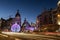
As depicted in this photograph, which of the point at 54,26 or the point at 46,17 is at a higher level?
the point at 46,17

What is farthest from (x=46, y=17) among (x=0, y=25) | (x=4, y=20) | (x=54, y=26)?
(x=4, y=20)

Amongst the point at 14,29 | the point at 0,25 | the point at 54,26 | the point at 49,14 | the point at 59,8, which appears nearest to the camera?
the point at 54,26

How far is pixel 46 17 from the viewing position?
377ft

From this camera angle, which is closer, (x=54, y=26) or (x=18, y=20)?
(x=54, y=26)

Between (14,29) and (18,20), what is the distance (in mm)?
50879

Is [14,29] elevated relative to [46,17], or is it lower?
lower

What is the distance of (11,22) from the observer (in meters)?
180

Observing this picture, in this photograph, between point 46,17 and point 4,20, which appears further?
point 4,20

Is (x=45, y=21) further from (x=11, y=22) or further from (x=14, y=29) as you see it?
(x=11, y=22)

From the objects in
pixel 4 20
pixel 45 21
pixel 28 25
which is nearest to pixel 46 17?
pixel 45 21

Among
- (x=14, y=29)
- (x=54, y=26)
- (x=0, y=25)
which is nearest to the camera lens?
(x=54, y=26)

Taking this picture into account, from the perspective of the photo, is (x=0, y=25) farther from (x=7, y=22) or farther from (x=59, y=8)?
(x=59, y=8)

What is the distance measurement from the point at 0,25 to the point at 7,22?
604 inches

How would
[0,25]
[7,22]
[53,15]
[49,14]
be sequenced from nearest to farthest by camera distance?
1. [53,15]
2. [49,14]
3. [0,25]
4. [7,22]
